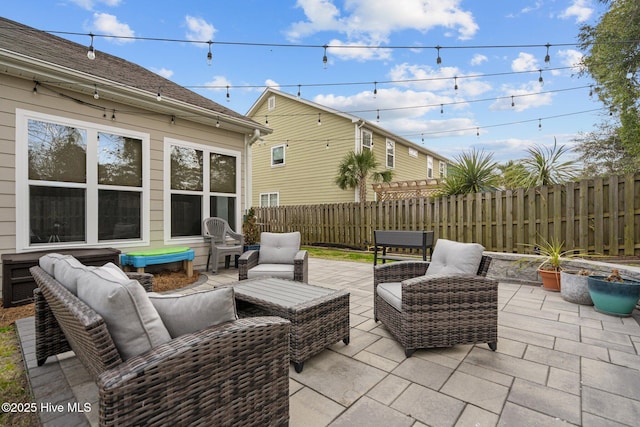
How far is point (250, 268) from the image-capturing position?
4027mm

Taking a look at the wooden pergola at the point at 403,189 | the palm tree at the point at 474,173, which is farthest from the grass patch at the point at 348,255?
the wooden pergola at the point at 403,189

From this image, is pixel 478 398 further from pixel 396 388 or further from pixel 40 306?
pixel 40 306

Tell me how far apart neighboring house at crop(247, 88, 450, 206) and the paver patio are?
30.1ft

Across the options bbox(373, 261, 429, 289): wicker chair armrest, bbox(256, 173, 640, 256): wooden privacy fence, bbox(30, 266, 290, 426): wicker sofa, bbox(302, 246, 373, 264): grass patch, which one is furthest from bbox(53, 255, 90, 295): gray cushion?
bbox(256, 173, 640, 256): wooden privacy fence

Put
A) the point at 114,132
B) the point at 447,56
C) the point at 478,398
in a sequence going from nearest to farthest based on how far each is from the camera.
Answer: the point at 478,398
the point at 447,56
the point at 114,132

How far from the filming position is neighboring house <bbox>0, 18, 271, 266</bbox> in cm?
396

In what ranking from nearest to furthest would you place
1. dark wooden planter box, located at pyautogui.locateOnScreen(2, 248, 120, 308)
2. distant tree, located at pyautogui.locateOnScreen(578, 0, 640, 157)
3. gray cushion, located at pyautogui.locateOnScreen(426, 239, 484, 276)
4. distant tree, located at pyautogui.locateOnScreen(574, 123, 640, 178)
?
gray cushion, located at pyautogui.locateOnScreen(426, 239, 484, 276) → dark wooden planter box, located at pyautogui.locateOnScreen(2, 248, 120, 308) → distant tree, located at pyautogui.locateOnScreen(578, 0, 640, 157) → distant tree, located at pyautogui.locateOnScreen(574, 123, 640, 178)

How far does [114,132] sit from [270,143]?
992 cm

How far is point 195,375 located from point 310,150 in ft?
40.8

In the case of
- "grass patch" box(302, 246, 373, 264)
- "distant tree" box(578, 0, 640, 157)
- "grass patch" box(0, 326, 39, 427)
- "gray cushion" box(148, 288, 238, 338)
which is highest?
"distant tree" box(578, 0, 640, 157)

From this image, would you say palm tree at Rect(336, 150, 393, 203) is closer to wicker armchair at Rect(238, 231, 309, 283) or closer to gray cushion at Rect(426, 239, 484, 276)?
Result: wicker armchair at Rect(238, 231, 309, 283)

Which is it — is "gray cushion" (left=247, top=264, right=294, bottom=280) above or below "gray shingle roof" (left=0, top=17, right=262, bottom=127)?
below

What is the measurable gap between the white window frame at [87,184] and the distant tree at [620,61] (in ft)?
43.4

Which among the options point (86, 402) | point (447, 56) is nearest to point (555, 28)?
point (447, 56)
